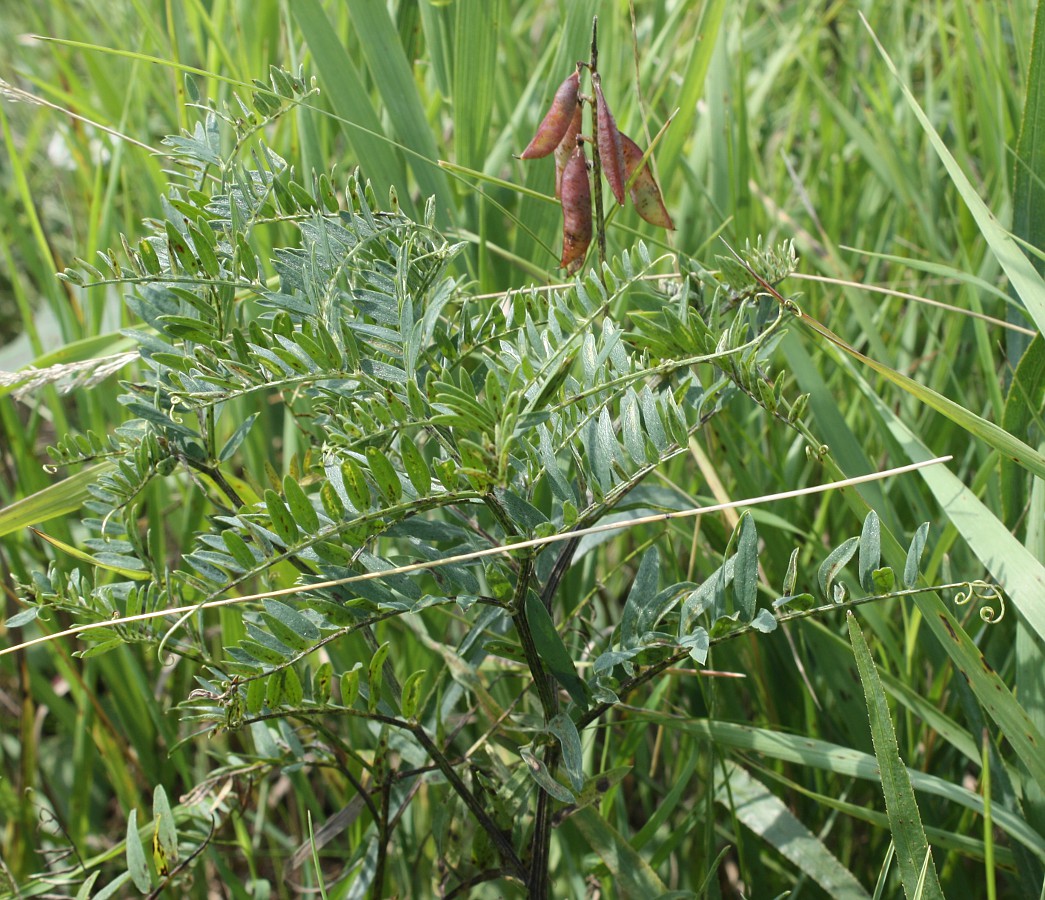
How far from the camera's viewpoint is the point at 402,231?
2.07 feet

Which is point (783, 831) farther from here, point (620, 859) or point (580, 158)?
point (580, 158)

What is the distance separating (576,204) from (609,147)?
45mm

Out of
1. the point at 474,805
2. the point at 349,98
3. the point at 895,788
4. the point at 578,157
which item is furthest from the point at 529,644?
the point at 349,98

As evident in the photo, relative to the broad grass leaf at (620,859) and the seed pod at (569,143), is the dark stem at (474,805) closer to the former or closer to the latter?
the broad grass leaf at (620,859)

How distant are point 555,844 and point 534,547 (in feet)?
1.59

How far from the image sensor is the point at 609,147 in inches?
26.5

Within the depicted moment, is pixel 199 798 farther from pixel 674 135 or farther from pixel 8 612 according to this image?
pixel 674 135

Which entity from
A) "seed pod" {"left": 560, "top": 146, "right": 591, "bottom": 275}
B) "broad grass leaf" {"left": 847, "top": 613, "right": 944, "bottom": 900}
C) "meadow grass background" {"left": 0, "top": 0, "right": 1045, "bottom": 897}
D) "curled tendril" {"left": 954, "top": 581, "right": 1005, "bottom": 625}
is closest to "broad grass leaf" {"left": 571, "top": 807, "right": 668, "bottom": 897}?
"meadow grass background" {"left": 0, "top": 0, "right": 1045, "bottom": 897}

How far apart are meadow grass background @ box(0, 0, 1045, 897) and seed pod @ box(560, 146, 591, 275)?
0.25ft

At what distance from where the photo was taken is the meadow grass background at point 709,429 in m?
0.81

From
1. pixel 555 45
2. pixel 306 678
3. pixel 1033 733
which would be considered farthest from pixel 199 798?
pixel 555 45

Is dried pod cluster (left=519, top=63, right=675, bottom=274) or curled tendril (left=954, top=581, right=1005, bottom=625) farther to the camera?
dried pod cluster (left=519, top=63, right=675, bottom=274)

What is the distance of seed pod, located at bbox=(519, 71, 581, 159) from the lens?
684 millimetres

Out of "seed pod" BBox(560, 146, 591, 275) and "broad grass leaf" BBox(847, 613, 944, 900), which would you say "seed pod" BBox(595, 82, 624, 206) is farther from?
"broad grass leaf" BBox(847, 613, 944, 900)
